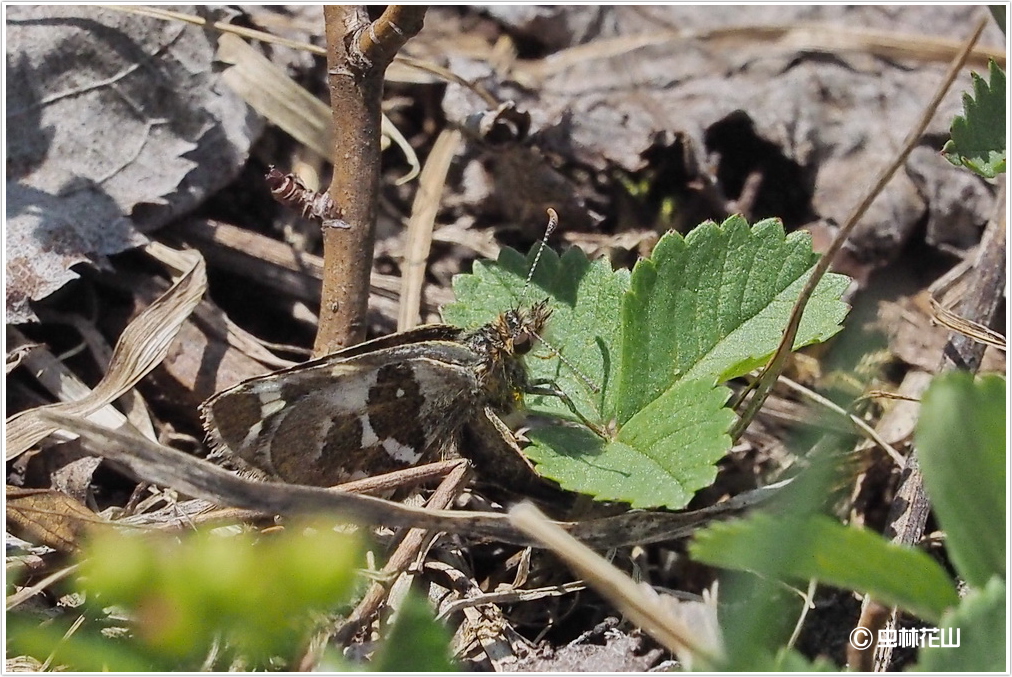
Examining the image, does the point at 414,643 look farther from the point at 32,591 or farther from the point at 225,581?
the point at 32,591

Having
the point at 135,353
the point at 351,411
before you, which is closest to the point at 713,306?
the point at 351,411

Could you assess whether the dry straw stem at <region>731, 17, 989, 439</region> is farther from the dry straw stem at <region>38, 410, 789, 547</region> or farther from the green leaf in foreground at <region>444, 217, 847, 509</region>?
the dry straw stem at <region>38, 410, 789, 547</region>

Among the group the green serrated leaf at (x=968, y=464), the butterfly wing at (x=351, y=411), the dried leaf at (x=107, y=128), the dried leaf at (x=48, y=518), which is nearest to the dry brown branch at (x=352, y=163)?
the butterfly wing at (x=351, y=411)

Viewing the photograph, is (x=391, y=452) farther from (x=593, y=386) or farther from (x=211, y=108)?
(x=211, y=108)

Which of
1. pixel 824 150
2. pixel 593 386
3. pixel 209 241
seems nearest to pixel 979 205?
pixel 824 150

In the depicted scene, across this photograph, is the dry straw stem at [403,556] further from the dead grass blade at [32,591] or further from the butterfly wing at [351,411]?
the dead grass blade at [32,591]

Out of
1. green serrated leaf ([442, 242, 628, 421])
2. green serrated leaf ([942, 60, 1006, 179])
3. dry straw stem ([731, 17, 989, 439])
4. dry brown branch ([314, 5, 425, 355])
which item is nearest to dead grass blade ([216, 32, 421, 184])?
dry brown branch ([314, 5, 425, 355])
